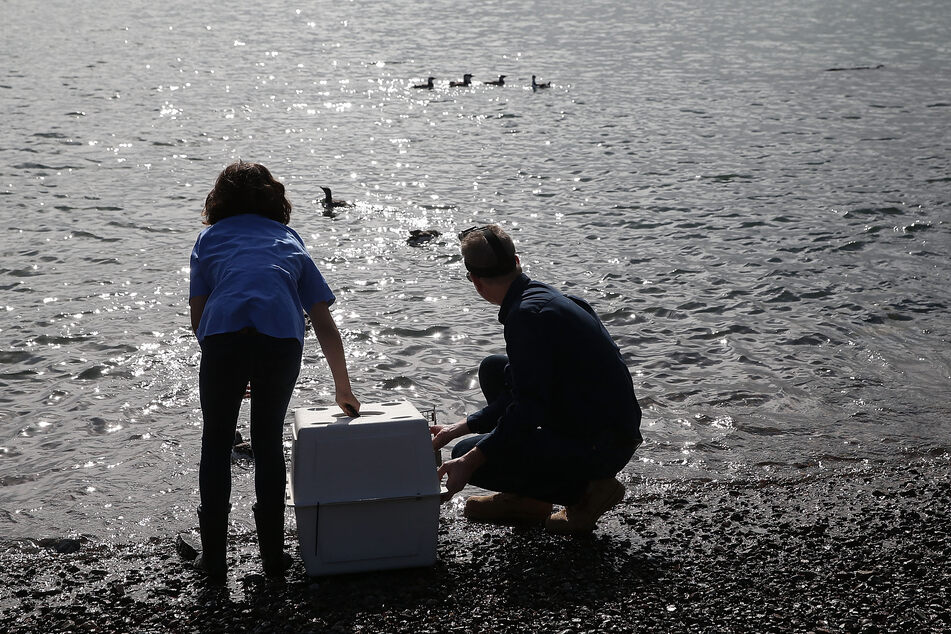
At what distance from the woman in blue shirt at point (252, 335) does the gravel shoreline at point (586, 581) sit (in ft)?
1.16

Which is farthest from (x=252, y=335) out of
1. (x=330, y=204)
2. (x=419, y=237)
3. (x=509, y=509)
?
(x=330, y=204)

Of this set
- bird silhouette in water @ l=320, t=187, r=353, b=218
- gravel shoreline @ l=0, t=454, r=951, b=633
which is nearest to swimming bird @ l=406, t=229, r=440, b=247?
bird silhouette in water @ l=320, t=187, r=353, b=218

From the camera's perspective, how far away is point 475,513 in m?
5.18

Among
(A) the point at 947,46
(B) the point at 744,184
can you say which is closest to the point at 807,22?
(A) the point at 947,46

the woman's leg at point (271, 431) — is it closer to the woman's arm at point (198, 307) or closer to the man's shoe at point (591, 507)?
the woman's arm at point (198, 307)

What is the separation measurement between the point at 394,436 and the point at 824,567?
200cm

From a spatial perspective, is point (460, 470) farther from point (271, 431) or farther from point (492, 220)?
point (492, 220)

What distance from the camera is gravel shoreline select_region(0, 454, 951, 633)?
13.7 ft

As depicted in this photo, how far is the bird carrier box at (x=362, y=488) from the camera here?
14.5 feet

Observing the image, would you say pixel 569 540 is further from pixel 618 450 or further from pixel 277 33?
pixel 277 33

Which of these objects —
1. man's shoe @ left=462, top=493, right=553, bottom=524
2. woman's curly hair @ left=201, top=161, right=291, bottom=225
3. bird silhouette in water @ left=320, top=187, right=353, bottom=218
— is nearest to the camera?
woman's curly hair @ left=201, top=161, right=291, bottom=225

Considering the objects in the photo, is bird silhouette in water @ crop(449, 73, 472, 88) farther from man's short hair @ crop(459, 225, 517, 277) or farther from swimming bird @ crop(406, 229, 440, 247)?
man's short hair @ crop(459, 225, 517, 277)

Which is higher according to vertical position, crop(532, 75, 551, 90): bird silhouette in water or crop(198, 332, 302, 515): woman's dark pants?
crop(532, 75, 551, 90): bird silhouette in water

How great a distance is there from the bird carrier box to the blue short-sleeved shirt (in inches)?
18.8
